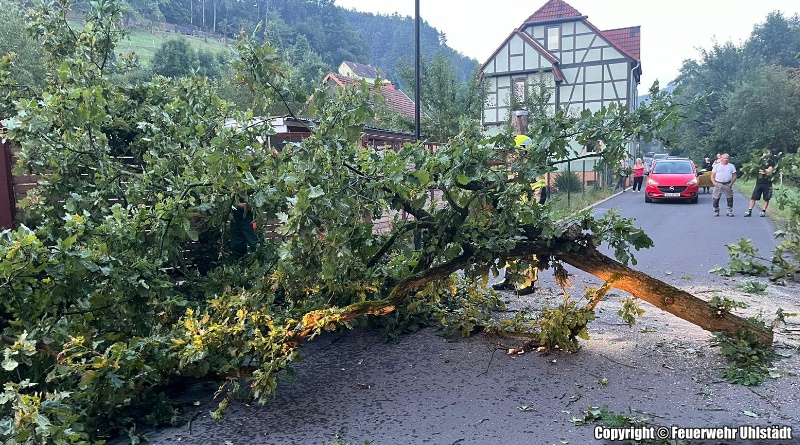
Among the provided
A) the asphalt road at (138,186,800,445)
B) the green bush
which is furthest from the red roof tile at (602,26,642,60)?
the asphalt road at (138,186,800,445)

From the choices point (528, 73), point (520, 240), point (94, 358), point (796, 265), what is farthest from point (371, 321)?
point (528, 73)

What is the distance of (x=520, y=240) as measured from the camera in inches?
168

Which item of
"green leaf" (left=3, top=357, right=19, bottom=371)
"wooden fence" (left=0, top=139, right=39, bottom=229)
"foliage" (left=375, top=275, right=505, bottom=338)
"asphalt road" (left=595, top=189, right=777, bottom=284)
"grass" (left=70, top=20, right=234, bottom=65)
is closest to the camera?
"green leaf" (left=3, top=357, right=19, bottom=371)

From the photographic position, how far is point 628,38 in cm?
3916

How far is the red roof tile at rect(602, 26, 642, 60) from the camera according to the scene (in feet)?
126

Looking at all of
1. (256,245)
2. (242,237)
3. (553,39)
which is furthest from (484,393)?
(553,39)

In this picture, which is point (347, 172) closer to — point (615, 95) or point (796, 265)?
point (796, 265)

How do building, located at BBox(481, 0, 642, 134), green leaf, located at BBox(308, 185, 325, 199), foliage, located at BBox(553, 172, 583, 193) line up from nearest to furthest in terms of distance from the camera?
green leaf, located at BBox(308, 185, 325, 199) < foliage, located at BBox(553, 172, 583, 193) < building, located at BBox(481, 0, 642, 134)

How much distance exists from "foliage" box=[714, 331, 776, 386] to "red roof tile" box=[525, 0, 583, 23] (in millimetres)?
35606

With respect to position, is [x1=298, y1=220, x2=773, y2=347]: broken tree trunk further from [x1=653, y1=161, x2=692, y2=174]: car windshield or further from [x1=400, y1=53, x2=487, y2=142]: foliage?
[x1=653, y1=161, x2=692, y2=174]: car windshield

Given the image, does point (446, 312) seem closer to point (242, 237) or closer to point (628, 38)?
point (242, 237)

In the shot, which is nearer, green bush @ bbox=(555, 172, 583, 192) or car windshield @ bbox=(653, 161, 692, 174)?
car windshield @ bbox=(653, 161, 692, 174)

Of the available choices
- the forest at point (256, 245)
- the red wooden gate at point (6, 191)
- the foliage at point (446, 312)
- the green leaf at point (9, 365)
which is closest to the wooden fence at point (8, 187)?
the red wooden gate at point (6, 191)

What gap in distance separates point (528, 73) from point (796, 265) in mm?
29093
